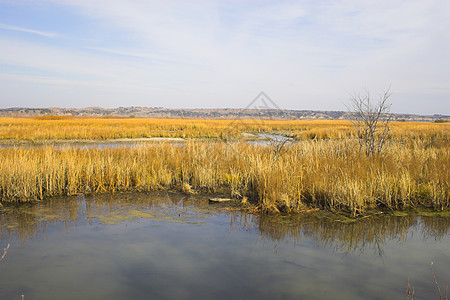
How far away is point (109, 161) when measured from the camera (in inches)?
361

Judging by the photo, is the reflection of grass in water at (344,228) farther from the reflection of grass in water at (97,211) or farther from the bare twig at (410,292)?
the reflection of grass in water at (97,211)

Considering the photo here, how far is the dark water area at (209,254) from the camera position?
13.8ft

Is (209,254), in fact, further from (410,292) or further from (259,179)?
(259,179)

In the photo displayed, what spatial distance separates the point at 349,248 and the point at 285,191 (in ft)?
6.95

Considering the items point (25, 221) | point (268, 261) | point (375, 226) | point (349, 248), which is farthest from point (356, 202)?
point (25, 221)

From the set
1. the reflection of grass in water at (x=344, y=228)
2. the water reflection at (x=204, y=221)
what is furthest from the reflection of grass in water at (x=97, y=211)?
the reflection of grass in water at (x=344, y=228)

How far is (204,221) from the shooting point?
271 inches

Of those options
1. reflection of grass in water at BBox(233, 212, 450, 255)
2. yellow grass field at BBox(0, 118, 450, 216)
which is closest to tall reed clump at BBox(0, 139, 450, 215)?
yellow grass field at BBox(0, 118, 450, 216)

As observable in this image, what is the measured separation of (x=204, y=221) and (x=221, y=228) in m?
0.55

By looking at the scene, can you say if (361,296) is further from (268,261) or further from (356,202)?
(356,202)

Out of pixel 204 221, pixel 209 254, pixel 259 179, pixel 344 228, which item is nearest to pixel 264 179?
pixel 259 179

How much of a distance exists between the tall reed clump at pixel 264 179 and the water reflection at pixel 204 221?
0.54 meters

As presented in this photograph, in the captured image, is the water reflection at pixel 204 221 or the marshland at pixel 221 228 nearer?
the marshland at pixel 221 228

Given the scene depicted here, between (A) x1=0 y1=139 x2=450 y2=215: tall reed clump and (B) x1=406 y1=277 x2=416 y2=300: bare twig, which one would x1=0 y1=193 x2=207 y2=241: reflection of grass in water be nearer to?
(A) x1=0 y1=139 x2=450 y2=215: tall reed clump
